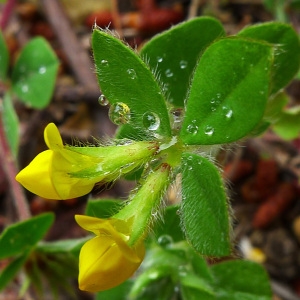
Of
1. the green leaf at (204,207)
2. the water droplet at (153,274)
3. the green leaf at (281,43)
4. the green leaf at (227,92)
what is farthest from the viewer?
the water droplet at (153,274)

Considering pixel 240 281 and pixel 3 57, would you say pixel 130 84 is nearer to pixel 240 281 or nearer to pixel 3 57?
pixel 240 281

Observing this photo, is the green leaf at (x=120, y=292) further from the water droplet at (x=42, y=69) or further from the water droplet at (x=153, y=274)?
the water droplet at (x=42, y=69)

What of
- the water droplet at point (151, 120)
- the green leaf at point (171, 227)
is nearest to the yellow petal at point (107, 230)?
the water droplet at point (151, 120)

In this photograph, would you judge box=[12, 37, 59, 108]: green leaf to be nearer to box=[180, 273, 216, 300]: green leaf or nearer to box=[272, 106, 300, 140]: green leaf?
box=[272, 106, 300, 140]: green leaf

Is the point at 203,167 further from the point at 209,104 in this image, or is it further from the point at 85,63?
the point at 85,63

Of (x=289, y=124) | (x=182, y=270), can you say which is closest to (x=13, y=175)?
(x=182, y=270)

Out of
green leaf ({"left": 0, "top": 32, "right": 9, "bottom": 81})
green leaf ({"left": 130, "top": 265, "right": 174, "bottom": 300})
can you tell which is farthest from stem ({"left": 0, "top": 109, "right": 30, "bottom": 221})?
green leaf ({"left": 130, "top": 265, "right": 174, "bottom": 300})
